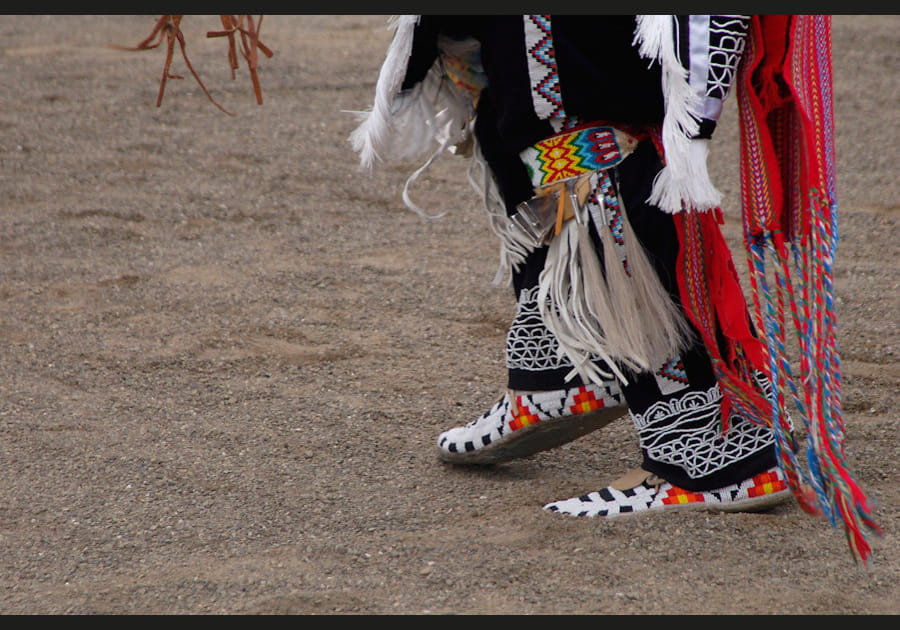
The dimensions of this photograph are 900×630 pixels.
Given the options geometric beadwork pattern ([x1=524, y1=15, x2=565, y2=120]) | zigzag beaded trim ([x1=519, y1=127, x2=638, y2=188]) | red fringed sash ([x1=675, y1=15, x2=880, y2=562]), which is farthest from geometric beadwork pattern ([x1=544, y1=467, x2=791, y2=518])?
geometric beadwork pattern ([x1=524, y1=15, x2=565, y2=120])

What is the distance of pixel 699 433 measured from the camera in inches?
76.1

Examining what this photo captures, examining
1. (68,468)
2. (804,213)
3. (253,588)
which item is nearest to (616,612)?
(253,588)

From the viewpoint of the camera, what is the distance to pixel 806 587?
1.71 meters

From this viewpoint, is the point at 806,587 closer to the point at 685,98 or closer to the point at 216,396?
the point at 685,98

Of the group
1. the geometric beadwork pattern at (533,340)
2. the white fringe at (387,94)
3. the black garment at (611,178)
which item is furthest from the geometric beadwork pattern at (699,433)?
the white fringe at (387,94)

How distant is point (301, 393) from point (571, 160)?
103cm

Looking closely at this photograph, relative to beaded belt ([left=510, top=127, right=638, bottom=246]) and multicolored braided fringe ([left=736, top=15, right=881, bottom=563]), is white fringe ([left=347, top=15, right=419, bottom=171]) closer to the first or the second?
beaded belt ([left=510, top=127, right=638, bottom=246])

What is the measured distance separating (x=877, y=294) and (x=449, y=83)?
1.62 meters

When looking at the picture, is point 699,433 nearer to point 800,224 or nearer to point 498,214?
point 800,224

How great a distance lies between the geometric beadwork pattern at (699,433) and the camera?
6.33 feet

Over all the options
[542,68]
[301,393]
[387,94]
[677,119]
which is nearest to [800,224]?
[677,119]

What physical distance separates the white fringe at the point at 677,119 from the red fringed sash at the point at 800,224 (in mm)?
109

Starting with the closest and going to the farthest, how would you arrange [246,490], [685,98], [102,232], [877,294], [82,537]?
[685,98] → [82,537] → [246,490] → [877,294] → [102,232]

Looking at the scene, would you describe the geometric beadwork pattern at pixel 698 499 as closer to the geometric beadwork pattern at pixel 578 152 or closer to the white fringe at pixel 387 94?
the geometric beadwork pattern at pixel 578 152
